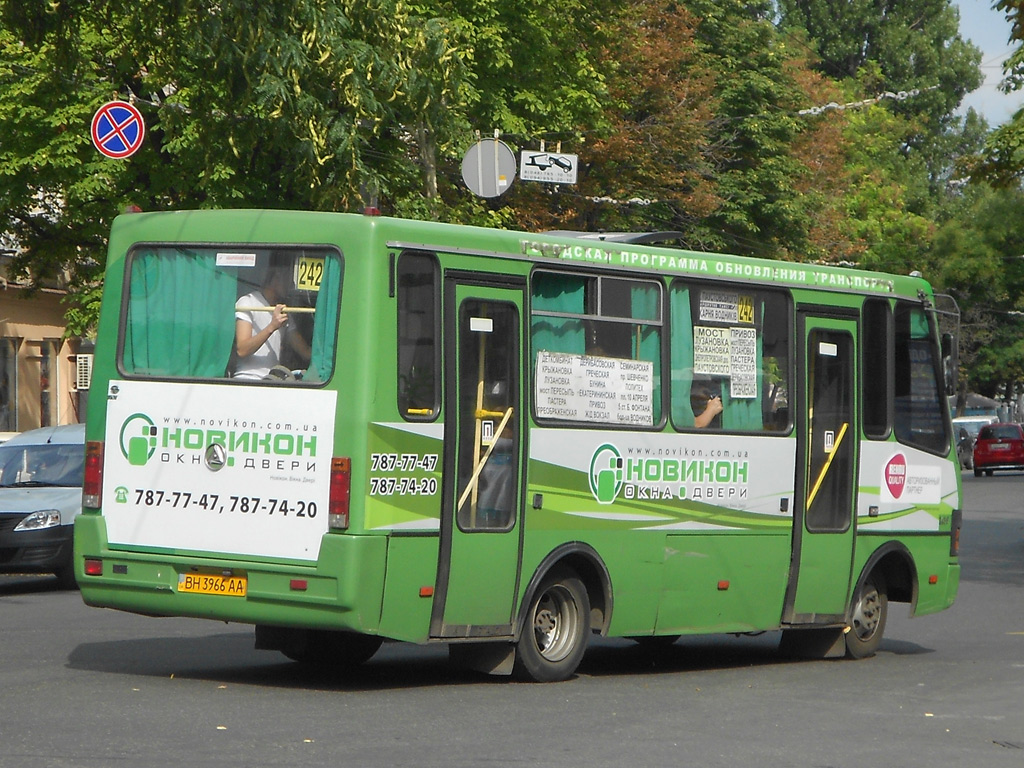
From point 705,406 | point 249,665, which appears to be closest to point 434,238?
point 705,406

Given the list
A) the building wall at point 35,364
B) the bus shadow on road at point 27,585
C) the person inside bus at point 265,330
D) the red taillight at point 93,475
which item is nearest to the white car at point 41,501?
the bus shadow on road at point 27,585

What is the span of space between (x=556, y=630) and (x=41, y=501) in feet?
28.3

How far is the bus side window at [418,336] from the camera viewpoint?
33.1 ft

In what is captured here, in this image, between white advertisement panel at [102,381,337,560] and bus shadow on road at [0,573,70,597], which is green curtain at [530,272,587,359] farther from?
bus shadow on road at [0,573,70,597]

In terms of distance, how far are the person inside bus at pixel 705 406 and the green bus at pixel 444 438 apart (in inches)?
0.9

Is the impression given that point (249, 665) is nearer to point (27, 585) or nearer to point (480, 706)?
point (480, 706)

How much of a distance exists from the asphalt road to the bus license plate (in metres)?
0.56

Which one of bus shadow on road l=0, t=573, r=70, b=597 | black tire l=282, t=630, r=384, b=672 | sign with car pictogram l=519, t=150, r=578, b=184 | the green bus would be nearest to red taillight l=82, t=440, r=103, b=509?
the green bus

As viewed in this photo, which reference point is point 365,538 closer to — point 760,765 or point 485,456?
point 485,456

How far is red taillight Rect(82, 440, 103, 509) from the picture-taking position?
10633mm

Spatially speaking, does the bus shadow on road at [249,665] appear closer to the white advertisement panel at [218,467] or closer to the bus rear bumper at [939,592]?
the white advertisement panel at [218,467]

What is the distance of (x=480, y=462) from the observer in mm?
10523

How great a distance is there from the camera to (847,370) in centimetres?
1344

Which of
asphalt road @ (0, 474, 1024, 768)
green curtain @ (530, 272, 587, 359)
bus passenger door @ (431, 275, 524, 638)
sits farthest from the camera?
green curtain @ (530, 272, 587, 359)
